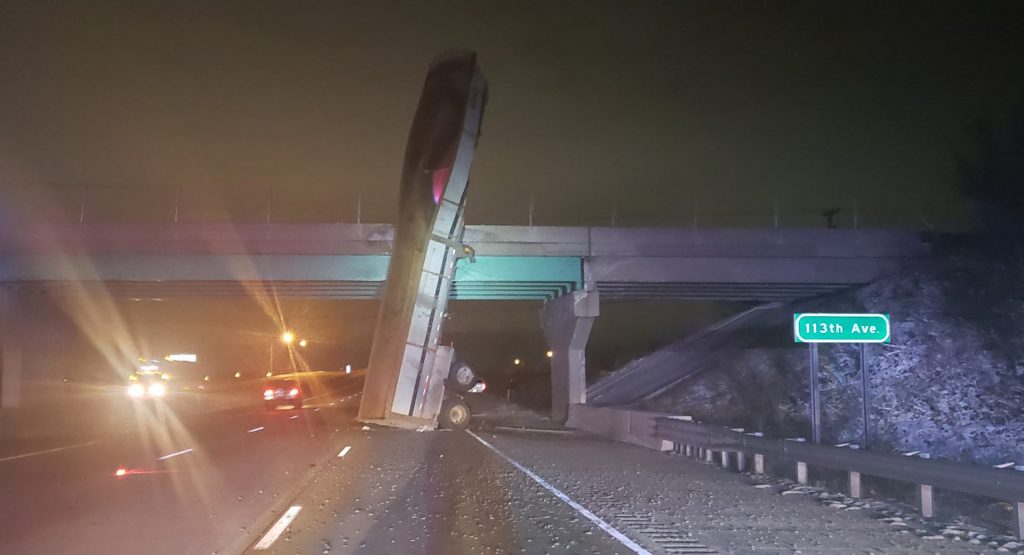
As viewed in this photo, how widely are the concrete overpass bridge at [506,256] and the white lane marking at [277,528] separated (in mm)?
27045

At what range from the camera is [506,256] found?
131 feet

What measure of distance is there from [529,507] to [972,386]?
73.4 ft

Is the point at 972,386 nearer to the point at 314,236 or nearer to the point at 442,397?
the point at 442,397

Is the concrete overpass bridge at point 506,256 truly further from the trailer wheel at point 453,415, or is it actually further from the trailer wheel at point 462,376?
the trailer wheel at point 453,415

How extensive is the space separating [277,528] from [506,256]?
1143 inches

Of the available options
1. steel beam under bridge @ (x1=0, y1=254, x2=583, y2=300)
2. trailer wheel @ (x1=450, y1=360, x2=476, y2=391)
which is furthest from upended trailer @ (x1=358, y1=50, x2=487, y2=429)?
steel beam under bridge @ (x1=0, y1=254, x2=583, y2=300)

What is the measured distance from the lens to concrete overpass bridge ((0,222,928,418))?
3956cm

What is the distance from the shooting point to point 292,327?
79.1 m

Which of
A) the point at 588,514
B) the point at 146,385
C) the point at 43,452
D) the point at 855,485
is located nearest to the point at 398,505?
the point at 588,514

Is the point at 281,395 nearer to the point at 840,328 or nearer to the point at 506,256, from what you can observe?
the point at 506,256

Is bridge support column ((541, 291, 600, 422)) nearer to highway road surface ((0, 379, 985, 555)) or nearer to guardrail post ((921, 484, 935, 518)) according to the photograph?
highway road surface ((0, 379, 985, 555))

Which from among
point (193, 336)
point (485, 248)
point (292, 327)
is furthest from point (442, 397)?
point (193, 336)

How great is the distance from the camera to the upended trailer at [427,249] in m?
28.2

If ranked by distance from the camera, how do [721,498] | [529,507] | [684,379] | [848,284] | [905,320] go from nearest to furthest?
[529,507] → [721,498] → [905,320] → [848,284] → [684,379]
